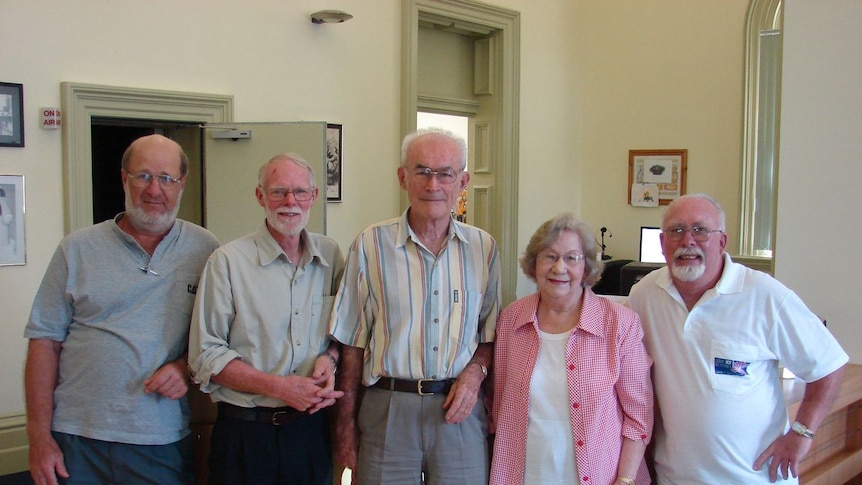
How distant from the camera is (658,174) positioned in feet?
25.8

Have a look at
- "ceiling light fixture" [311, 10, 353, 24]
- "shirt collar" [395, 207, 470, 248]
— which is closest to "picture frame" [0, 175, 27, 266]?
"ceiling light fixture" [311, 10, 353, 24]

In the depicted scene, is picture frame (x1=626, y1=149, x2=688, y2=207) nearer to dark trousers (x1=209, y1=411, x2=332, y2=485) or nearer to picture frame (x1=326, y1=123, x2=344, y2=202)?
picture frame (x1=326, y1=123, x2=344, y2=202)

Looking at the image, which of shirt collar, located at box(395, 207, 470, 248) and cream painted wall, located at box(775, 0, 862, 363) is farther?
cream painted wall, located at box(775, 0, 862, 363)

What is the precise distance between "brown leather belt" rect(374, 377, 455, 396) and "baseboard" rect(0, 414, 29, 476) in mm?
3373

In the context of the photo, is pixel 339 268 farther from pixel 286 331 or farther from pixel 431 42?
pixel 431 42

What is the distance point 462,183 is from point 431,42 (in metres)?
5.36

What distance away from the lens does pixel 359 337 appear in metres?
2.26

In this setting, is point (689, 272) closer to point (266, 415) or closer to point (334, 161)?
point (266, 415)

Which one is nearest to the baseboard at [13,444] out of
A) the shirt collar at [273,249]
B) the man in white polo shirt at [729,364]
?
the shirt collar at [273,249]

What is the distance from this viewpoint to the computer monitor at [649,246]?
7.64 m

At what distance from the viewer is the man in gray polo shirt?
7.08 ft

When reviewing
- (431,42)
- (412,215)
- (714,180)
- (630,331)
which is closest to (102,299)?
(412,215)

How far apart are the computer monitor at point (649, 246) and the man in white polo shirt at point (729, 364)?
18.1 feet

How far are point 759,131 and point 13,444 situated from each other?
23.1 ft
